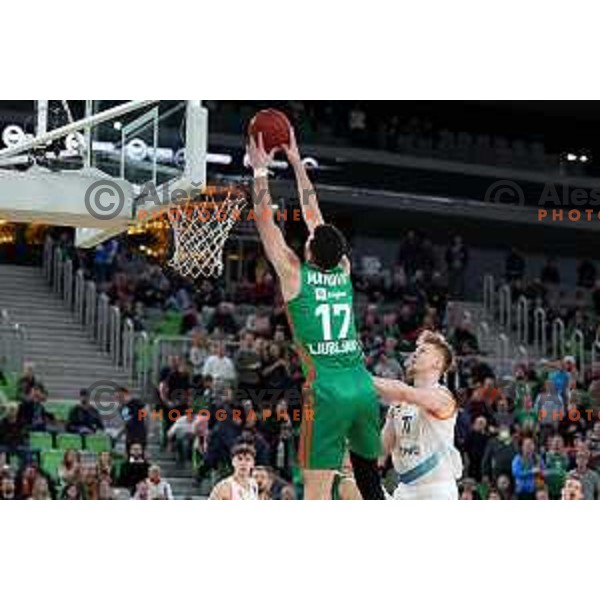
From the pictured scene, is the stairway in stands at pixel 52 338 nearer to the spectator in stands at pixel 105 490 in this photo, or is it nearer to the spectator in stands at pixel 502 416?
the spectator in stands at pixel 105 490

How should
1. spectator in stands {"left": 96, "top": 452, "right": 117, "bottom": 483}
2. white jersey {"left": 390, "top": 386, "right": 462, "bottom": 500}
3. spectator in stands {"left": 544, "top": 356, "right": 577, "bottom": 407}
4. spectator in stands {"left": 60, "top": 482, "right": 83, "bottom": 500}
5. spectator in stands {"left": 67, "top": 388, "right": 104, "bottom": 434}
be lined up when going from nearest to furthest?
white jersey {"left": 390, "top": 386, "right": 462, "bottom": 500} → spectator in stands {"left": 60, "top": 482, "right": 83, "bottom": 500} → spectator in stands {"left": 96, "top": 452, "right": 117, "bottom": 483} → spectator in stands {"left": 67, "top": 388, "right": 104, "bottom": 434} → spectator in stands {"left": 544, "top": 356, "right": 577, "bottom": 407}

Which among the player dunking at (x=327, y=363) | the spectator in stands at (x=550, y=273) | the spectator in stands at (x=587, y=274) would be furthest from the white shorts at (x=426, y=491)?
the spectator in stands at (x=587, y=274)

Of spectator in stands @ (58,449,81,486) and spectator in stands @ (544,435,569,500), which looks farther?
spectator in stands @ (544,435,569,500)

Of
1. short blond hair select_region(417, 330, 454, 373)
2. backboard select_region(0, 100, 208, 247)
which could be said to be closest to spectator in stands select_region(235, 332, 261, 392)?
short blond hair select_region(417, 330, 454, 373)

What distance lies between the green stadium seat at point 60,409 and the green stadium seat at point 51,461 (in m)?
0.72

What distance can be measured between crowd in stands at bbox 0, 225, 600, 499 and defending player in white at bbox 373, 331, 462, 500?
21cm

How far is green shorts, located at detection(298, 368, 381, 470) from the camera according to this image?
12.7m

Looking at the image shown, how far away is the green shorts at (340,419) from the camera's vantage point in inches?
500

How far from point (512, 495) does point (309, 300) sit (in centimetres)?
301

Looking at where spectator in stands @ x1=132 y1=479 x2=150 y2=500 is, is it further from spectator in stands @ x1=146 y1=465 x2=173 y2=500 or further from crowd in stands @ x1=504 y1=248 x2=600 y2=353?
crowd in stands @ x1=504 y1=248 x2=600 y2=353

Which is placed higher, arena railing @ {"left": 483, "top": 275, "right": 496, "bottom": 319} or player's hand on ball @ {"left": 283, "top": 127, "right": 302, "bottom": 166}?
player's hand on ball @ {"left": 283, "top": 127, "right": 302, "bottom": 166}

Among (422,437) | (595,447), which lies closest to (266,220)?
(422,437)
